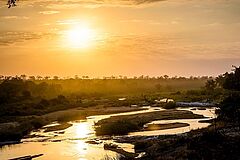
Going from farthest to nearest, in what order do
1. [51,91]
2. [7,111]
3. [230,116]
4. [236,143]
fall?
1. [51,91]
2. [7,111]
3. [230,116]
4. [236,143]

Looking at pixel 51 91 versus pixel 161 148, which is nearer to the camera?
pixel 161 148

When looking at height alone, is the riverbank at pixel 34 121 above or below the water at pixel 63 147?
above

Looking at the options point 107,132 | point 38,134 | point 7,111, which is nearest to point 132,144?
point 107,132

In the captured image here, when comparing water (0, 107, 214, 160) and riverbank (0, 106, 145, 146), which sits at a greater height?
riverbank (0, 106, 145, 146)

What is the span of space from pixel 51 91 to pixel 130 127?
92.7 metres

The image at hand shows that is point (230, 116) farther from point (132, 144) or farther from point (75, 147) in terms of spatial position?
point (75, 147)

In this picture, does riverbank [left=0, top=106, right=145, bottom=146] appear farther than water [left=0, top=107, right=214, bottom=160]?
Yes

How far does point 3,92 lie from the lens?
104250mm

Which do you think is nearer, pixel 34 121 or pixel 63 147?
pixel 63 147

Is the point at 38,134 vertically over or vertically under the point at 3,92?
under

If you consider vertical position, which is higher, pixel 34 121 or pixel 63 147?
pixel 34 121

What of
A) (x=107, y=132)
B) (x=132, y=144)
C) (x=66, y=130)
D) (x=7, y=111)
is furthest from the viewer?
(x=7, y=111)

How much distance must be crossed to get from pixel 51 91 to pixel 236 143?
415ft

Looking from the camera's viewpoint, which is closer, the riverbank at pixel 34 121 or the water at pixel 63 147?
the water at pixel 63 147
